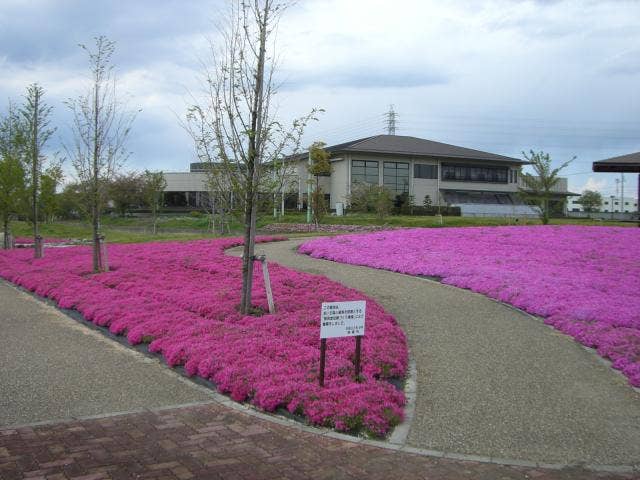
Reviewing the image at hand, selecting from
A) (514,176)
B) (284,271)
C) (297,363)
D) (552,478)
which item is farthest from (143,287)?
(514,176)

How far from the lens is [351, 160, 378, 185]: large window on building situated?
199 feet

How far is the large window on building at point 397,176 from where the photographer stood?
62688 mm

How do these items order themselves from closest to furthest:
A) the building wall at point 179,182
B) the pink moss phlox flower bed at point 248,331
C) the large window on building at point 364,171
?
the pink moss phlox flower bed at point 248,331, the large window on building at point 364,171, the building wall at point 179,182

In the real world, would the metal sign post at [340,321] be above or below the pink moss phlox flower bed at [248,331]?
above

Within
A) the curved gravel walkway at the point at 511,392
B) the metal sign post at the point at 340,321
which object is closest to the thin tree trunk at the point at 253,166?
the curved gravel walkway at the point at 511,392

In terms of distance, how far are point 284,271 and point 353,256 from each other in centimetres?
412

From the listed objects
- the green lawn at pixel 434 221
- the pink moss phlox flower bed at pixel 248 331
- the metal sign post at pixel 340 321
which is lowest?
the pink moss phlox flower bed at pixel 248 331

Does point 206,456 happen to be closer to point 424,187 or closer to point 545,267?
point 545,267

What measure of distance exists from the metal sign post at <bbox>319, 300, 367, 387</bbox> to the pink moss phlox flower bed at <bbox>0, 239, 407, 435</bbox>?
0.45 metres

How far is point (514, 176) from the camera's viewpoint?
70.7 meters

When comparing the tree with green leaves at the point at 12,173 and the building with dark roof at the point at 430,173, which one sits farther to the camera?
the building with dark roof at the point at 430,173

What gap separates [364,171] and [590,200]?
66525 millimetres

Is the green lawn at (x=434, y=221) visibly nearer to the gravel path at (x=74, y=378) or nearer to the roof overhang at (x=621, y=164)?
the roof overhang at (x=621, y=164)

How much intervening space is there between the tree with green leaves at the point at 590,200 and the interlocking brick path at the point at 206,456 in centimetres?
11546
